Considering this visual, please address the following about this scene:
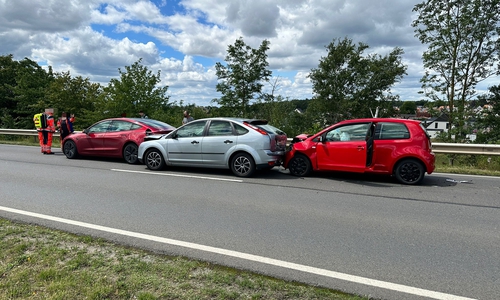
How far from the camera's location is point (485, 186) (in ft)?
26.6

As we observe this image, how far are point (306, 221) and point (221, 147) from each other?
452 centimetres

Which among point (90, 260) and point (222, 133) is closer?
point (90, 260)

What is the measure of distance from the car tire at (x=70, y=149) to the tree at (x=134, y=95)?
479 inches

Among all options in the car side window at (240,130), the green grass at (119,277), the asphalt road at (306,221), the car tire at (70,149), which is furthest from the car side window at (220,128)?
the car tire at (70,149)

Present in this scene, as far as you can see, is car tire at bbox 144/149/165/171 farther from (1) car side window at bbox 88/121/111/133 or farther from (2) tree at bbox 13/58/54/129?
(2) tree at bbox 13/58/54/129

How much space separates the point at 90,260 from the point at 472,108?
1908 centimetres

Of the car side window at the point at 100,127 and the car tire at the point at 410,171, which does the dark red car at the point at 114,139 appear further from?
the car tire at the point at 410,171

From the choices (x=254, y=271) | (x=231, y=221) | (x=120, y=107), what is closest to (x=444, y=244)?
(x=254, y=271)

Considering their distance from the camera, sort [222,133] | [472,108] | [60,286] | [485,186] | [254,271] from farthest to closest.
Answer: [472,108], [222,133], [485,186], [254,271], [60,286]

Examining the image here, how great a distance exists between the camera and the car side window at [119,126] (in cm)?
1190

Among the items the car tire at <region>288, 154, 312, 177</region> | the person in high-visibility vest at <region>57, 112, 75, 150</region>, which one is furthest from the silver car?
the person in high-visibility vest at <region>57, 112, 75, 150</region>

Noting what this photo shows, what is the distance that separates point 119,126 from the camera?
12.0 meters

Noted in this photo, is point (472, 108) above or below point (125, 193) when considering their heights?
above

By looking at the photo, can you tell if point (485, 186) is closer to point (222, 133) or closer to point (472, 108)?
point (222, 133)
